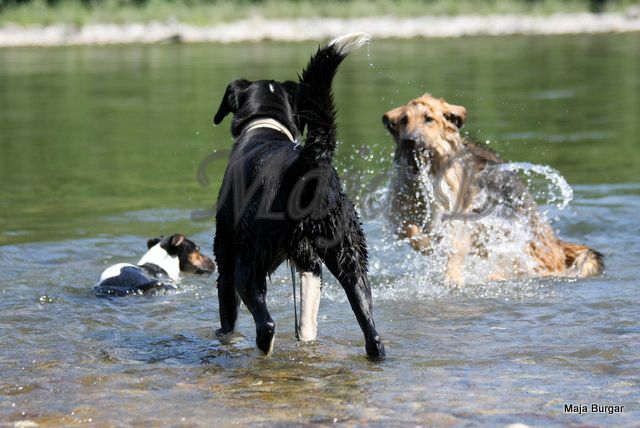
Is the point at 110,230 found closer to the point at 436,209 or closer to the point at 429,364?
the point at 436,209

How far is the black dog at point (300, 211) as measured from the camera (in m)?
5.25

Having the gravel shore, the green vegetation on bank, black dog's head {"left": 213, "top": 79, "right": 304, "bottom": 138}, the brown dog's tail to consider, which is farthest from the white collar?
the green vegetation on bank

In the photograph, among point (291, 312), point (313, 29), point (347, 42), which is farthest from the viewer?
point (313, 29)

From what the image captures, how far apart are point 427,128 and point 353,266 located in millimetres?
2729

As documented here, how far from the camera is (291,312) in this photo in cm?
707

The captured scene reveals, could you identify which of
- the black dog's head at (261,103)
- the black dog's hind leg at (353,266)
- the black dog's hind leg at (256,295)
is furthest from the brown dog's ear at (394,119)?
the black dog's hind leg at (256,295)

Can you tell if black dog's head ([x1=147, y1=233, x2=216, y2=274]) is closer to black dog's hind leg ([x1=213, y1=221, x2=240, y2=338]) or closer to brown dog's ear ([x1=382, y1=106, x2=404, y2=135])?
brown dog's ear ([x1=382, y1=106, x2=404, y2=135])

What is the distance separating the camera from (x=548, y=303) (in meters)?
7.05

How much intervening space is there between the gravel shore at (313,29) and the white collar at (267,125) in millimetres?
40203

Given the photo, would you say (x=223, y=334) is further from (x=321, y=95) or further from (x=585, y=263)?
(x=585, y=263)

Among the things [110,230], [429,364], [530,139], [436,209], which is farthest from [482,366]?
[530,139]

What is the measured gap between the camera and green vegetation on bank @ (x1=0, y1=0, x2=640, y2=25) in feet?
164

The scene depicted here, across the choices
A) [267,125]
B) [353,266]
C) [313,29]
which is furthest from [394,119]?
[313,29]

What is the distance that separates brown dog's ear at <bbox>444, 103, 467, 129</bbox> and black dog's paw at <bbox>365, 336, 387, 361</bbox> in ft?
9.80
